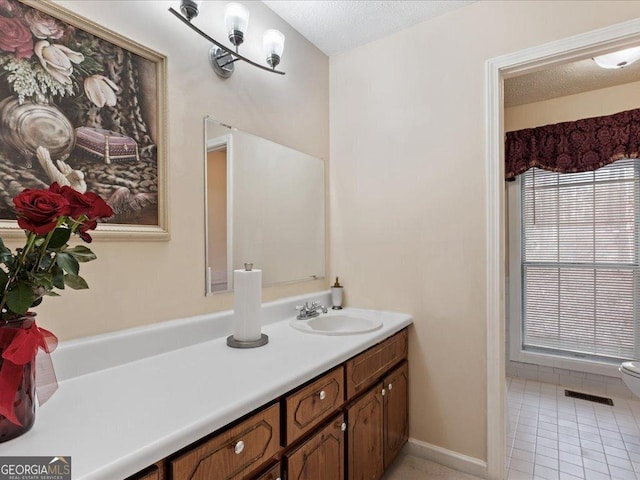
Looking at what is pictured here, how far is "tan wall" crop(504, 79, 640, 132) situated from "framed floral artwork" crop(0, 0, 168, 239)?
3033 millimetres

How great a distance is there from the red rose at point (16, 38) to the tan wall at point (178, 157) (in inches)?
6.8

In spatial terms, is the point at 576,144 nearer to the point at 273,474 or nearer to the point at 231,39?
the point at 231,39

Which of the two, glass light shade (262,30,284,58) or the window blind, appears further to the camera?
the window blind

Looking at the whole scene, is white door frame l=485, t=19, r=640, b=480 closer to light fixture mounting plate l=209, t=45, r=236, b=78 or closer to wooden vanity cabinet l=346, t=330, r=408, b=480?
wooden vanity cabinet l=346, t=330, r=408, b=480

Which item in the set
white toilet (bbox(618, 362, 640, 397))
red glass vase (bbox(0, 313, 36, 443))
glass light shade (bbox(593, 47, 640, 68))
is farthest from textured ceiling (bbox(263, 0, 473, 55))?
white toilet (bbox(618, 362, 640, 397))

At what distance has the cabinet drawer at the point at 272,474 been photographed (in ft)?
3.28

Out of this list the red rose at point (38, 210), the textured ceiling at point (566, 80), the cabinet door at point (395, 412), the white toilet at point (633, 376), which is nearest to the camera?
the red rose at point (38, 210)

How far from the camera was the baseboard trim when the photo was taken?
1811mm

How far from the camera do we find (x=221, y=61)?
1.57 metres

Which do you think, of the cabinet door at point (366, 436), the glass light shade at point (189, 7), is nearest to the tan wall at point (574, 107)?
the cabinet door at point (366, 436)

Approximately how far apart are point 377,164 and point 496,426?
1547mm

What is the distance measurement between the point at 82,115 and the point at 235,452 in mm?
1136

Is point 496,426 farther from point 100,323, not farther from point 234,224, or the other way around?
point 100,323

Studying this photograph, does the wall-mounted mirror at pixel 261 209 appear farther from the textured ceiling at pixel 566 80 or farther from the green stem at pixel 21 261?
the textured ceiling at pixel 566 80
